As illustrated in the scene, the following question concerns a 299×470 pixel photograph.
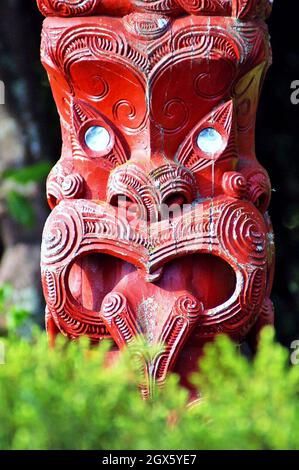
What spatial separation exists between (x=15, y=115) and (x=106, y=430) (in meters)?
4.84

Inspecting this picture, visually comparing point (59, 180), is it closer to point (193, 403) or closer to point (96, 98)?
point (96, 98)

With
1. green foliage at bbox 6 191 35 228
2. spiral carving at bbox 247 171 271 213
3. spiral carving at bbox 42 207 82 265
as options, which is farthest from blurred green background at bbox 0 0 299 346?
spiral carving at bbox 42 207 82 265

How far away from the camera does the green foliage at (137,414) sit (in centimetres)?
255

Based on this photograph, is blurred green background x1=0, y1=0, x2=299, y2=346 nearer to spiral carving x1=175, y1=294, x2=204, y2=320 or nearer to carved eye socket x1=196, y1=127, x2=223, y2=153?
carved eye socket x1=196, y1=127, x2=223, y2=153

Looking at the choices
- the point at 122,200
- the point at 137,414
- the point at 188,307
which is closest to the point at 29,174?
the point at 122,200

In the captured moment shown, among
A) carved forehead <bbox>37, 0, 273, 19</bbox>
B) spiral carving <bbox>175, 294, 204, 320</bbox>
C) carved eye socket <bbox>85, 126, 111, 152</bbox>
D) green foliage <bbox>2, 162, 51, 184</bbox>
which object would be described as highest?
carved forehead <bbox>37, 0, 273, 19</bbox>

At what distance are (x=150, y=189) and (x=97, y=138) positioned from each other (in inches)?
11.5

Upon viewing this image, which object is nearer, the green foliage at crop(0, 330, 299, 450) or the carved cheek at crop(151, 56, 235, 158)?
the green foliage at crop(0, 330, 299, 450)

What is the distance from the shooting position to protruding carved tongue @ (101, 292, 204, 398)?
4023 millimetres

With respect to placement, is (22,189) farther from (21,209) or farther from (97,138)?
(97,138)

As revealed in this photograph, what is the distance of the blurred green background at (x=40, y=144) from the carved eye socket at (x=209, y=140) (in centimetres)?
273

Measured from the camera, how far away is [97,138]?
4.22 m

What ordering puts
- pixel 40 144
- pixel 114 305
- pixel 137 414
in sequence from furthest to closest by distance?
pixel 40 144 → pixel 114 305 → pixel 137 414
